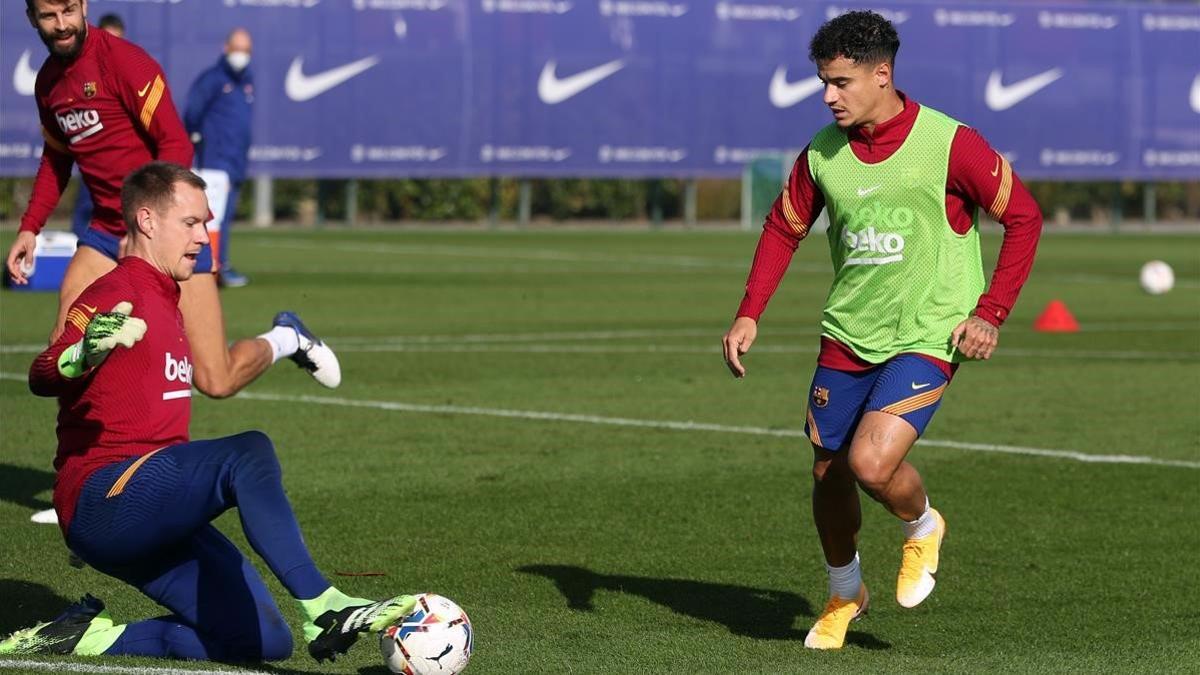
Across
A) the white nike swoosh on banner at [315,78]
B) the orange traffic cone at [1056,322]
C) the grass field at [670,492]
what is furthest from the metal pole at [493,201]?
the orange traffic cone at [1056,322]

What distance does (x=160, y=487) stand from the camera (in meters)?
5.56

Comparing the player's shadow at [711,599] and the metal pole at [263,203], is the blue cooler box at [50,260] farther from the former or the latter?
the metal pole at [263,203]

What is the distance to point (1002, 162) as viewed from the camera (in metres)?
6.73

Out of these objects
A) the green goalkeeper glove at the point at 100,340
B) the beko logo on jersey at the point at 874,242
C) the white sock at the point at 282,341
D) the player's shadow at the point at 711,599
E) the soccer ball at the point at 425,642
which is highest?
the beko logo on jersey at the point at 874,242

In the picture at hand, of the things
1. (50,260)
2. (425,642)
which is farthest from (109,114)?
(50,260)

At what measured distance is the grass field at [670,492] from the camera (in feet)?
22.5

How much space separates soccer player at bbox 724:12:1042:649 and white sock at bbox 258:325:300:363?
152 centimetres

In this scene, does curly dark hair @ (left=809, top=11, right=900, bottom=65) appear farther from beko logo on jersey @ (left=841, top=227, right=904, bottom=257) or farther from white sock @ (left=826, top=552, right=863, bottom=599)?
white sock @ (left=826, top=552, right=863, bottom=599)

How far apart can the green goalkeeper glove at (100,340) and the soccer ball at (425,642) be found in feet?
3.41

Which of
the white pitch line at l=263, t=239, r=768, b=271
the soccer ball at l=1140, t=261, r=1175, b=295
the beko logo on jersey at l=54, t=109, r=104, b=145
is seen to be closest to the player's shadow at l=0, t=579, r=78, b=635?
the beko logo on jersey at l=54, t=109, r=104, b=145

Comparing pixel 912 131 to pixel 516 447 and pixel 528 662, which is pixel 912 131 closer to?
pixel 528 662

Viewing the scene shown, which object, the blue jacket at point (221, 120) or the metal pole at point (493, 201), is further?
the metal pole at point (493, 201)

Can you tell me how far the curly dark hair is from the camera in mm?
6633

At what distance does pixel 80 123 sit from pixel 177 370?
3.04 metres
